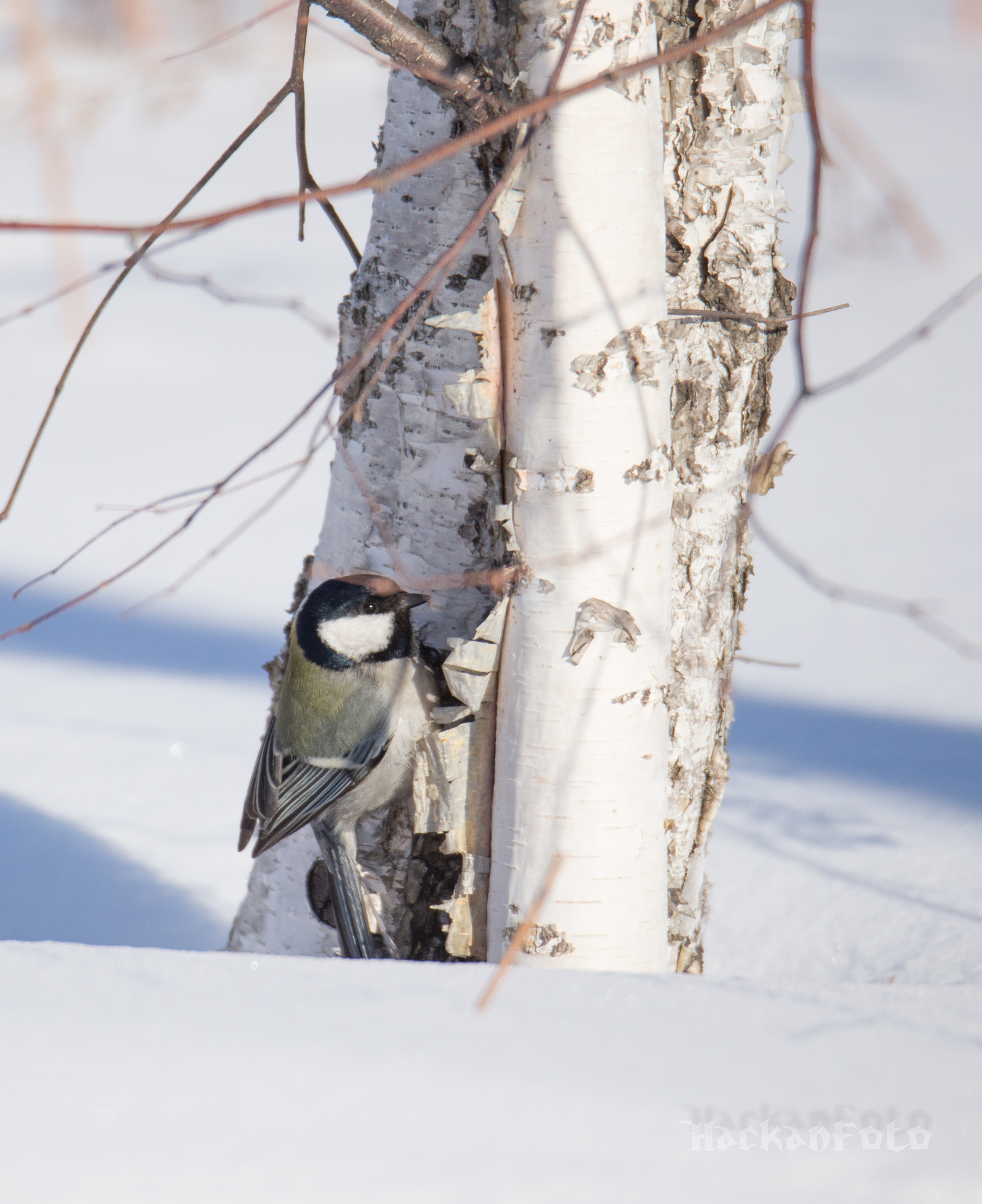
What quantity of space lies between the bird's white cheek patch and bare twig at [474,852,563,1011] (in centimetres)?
43

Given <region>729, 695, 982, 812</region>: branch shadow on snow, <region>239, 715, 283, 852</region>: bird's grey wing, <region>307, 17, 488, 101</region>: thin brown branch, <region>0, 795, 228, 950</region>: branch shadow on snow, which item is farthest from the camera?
<region>729, 695, 982, 812</region>: branch shadow on snow

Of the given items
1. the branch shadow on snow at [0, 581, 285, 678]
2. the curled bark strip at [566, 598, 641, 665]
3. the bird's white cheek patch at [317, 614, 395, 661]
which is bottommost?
the branch shadow on snow at [0, 581, 285, 678]

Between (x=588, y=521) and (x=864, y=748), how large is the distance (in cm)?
145

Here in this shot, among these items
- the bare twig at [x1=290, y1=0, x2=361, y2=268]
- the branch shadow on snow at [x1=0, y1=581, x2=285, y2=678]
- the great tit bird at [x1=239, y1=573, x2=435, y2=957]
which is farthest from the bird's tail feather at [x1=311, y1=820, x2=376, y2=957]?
the branch shadow on snow at [x1=0, y1=581, x2=285, y2=678]

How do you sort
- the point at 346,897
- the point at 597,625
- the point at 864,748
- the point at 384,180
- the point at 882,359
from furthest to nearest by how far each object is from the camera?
the point at 864,748 < the point at 346,897 < the point at 597,625 < the point at 882,359 < the point at 384,180

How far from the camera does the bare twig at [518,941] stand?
28.3 inches

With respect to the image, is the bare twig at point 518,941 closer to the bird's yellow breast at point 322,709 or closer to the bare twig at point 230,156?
the bird's yellow breast at point 322,709

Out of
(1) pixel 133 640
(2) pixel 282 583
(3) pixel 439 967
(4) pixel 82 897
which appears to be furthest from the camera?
(2) pixel 282 583

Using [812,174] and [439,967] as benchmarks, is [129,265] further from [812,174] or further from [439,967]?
[439,967]

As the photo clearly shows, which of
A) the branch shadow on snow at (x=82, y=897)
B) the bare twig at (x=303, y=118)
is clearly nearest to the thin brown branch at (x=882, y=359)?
the bare twig at (x=303, y=118)

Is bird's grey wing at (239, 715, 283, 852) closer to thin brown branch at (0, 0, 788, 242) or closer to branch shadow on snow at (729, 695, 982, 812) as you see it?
thin brown branch at (0, 0, 788, 242)

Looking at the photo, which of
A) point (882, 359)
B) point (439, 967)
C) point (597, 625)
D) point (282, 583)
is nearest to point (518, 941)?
point (439, 967)

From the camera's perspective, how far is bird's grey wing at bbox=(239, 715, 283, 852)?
1.35 meters

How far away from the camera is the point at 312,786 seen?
1.31 metres
